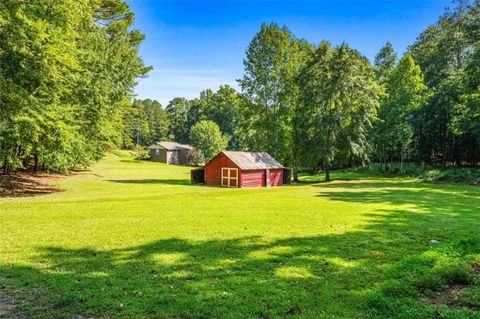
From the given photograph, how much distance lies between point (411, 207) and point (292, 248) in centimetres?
1034

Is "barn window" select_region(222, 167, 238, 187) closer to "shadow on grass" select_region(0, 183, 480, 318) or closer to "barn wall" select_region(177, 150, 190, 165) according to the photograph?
"shadow on grass" select_region(0, 183, 480, 318)

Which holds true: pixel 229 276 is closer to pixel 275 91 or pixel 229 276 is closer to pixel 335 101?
pixel 335 101

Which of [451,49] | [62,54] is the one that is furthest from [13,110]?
[451,49]

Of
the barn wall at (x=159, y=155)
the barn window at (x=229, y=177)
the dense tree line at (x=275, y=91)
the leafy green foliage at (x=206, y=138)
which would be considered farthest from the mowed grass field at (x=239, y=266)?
the barn wall at (x=159, y=155)

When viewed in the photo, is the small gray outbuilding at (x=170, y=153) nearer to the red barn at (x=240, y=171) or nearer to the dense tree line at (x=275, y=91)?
the dense tree line at (x=275, y=91)

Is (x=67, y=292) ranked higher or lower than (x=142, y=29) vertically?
lower

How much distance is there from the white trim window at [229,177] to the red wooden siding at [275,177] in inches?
171

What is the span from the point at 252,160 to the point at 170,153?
149 ft

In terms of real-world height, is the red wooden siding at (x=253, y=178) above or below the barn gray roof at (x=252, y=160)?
below

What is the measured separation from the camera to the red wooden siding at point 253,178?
3225cm

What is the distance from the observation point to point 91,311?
16.8 ft

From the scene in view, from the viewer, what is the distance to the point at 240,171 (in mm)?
32000

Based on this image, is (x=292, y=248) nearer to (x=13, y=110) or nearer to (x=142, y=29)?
(x=13, y=110)

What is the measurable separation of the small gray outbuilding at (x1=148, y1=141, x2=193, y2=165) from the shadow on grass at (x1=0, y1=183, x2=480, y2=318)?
223 ft
